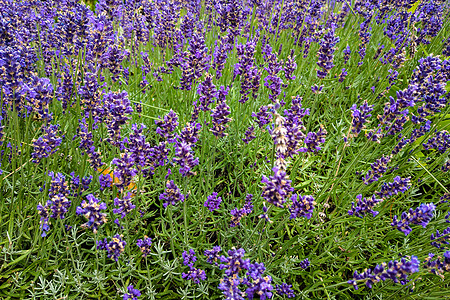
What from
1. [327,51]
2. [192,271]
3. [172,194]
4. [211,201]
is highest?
[327,51]

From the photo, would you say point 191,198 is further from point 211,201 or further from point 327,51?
point 327,51

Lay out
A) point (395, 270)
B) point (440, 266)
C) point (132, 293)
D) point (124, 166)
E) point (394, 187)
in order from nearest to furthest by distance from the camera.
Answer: point (395, 270), point (440, 266), point (124, 166), point (132, 293), point (394, 187)

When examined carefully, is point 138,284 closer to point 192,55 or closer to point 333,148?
point 192,55

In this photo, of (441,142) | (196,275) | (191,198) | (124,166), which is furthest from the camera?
(191,198)

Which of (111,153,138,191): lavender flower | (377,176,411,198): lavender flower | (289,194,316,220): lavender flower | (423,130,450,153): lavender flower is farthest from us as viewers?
(423,130,450,153): lavender flower

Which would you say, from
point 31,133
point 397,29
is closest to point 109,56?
point 31,133

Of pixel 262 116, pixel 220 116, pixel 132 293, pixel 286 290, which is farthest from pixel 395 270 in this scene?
pixel 132 293

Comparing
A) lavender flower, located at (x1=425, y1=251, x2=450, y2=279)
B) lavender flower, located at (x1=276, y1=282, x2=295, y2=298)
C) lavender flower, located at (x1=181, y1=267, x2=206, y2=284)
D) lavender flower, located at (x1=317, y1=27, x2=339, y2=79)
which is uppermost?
lavender flower, located at (x1=317, y1=27, x2=339, y2=79)

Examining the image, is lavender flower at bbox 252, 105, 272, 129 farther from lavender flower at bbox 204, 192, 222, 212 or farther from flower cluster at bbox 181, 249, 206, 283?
flower cluster at bbox 181, 249, 206, 283

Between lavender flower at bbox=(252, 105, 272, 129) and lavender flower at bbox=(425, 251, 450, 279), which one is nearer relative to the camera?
lavender flower at bbox=(425, 251, 450, 279)

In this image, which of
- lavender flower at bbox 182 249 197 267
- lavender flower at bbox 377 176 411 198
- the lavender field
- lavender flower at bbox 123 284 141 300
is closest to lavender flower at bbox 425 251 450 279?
the lavender field

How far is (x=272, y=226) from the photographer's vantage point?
279 cm

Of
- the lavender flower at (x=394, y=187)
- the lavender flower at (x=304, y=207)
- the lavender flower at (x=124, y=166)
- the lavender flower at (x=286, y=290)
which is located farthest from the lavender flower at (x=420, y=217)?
the lavender flower at (x=124, y=166)

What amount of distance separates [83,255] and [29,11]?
345 cm
